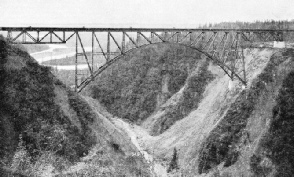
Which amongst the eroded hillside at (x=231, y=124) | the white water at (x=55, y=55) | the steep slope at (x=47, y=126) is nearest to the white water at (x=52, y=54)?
the white water at (x=55, y=55)

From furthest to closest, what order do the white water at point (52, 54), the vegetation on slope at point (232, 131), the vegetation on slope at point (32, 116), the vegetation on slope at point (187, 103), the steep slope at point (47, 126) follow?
the white water at point (52, 54) < the vegetation on slope at point (187, 103) < the vegetation on slope at point (232, 131) < the vegetation on slope at point (32, 116) < the steep slope at point (47, 126)

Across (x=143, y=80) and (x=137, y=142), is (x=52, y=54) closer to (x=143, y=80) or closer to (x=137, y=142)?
(x=143, y=80)

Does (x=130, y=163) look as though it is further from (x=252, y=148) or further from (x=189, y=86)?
(x=189, y=86)

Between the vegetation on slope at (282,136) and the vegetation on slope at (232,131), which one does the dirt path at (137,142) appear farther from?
A: the vegetation on slope at (282,136)

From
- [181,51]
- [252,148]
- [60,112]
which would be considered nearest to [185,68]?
[181,51]

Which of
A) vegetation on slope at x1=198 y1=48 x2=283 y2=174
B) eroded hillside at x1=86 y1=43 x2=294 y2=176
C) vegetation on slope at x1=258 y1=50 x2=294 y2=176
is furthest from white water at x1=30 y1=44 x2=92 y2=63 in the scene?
vegetation on slope at x1=258 y1=50 x2=294 y2=176

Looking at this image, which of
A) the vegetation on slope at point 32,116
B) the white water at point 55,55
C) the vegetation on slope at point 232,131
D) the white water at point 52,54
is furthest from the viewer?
the white water at point 52,54

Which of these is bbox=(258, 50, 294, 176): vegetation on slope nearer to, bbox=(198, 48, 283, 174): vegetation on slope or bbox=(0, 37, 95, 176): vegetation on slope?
bbox=(198, 48, 283, 174): vegetation on slope

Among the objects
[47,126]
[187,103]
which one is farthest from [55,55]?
[47,126]
